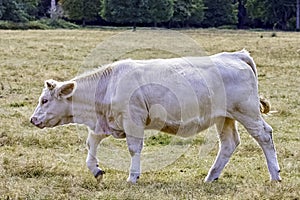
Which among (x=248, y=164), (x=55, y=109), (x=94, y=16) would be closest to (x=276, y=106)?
(x=248, y=164)

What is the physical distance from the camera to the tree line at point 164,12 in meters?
68.2

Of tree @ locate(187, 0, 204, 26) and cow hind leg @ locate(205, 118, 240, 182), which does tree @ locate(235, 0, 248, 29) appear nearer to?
tree @ locate(187, 0, 204, 26)

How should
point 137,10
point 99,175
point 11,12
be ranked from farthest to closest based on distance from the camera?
point 137,10
point 11,12
point 99,175

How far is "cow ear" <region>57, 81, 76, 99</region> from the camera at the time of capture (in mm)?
7500

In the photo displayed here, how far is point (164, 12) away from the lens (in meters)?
68.9

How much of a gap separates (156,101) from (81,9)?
65.5m

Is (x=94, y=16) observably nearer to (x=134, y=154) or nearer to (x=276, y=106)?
(x=276, y=106)

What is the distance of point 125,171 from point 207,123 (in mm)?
1246

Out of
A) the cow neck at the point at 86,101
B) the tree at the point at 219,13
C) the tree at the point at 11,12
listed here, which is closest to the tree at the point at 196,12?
the tree at the point at 219,13

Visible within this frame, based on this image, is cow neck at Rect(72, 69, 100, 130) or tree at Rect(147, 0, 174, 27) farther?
tree at Rect(147, 0, 174, 27)

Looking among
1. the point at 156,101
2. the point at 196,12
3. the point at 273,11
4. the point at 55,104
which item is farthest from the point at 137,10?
the point at 156,101

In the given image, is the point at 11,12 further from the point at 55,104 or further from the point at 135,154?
the point at 135,154

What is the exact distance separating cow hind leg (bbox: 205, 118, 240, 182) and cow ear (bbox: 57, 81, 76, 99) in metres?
1.82

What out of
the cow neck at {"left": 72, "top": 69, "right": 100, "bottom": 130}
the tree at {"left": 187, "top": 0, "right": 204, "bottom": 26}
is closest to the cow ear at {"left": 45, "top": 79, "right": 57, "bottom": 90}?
the cow neck at {"left": 72, "top": 69, "right": 100, "bottom": 130}
